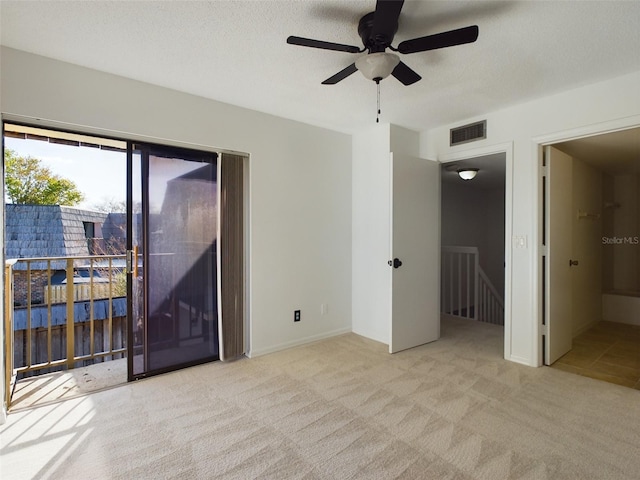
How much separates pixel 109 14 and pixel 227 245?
6.17ft

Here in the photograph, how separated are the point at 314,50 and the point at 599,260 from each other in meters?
4.97

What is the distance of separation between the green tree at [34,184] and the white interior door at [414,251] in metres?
3.24

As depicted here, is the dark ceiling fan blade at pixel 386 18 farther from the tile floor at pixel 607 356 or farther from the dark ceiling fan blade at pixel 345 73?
the tile floor at pixel 607 356

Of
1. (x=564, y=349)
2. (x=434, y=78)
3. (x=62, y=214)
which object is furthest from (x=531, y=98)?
(x=62, y=214)

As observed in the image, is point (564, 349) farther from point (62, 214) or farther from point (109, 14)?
point (62, 214)

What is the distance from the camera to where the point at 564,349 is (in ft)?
11.0

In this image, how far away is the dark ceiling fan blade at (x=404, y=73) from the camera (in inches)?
79.0

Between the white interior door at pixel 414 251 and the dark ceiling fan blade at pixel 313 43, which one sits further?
the white interior door at pixel 414 251

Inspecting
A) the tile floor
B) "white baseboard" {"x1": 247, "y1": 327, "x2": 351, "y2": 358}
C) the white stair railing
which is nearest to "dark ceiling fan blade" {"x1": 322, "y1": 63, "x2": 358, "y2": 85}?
"white baseboard" {"x1": 247, "y1": 327, "x2": 351, "y2": 358}

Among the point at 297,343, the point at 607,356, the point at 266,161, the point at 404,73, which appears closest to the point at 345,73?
the point at 404,73

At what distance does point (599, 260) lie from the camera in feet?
15.4

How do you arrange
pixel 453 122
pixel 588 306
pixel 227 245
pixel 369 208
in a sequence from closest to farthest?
pixel 227 245 → pixel 453 122 → pixel 369 208 → pixel 588 306

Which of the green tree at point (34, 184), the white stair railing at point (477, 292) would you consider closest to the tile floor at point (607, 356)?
the white stair railing at point (477, 292)

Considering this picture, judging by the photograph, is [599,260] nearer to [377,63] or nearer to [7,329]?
[377,63]
